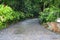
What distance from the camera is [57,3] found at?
20.5 meters

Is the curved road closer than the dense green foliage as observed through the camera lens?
Yes

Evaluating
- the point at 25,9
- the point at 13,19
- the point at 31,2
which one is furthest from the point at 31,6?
the point at 13,19

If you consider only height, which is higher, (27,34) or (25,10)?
(27,34)

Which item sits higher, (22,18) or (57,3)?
(57,3)

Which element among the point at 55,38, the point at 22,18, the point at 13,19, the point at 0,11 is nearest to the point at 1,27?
the point at 0,11

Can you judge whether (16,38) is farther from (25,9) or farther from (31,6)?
(31,6)

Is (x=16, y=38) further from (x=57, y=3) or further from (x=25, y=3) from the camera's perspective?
(x=25, y=3)

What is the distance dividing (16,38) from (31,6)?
18.8m

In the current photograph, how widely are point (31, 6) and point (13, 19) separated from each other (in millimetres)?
10071

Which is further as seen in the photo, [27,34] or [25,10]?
[25,10]

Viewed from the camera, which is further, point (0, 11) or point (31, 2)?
point (31, 2)

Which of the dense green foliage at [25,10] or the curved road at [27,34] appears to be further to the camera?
the dense green foliage at [25,10]

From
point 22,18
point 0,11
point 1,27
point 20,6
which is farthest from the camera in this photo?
point 20,6

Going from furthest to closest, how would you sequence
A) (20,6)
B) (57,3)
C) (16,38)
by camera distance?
1. (20,6)
2. (57,3)
3. (16,38)
